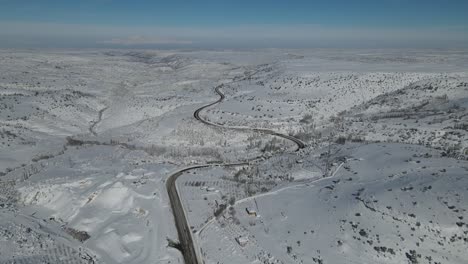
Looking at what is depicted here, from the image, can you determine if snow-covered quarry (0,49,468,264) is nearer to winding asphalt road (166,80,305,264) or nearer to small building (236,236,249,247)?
small building (236,236,249,247)

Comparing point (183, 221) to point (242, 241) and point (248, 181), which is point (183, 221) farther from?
point (248, 181)

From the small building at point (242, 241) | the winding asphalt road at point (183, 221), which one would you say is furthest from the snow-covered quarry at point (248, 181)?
the winding asphalt road at point (183, 221)

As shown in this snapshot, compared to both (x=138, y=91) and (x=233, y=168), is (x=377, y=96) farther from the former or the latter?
(x=138, y=91)

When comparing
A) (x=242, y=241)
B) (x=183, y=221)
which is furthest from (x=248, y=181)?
(x=242, y=241)

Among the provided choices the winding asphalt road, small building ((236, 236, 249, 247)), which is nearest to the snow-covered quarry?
small building ((236, 236, 249, 247))

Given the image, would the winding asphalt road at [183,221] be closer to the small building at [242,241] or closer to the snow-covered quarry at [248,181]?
the snow-covered quarry at [248,181]

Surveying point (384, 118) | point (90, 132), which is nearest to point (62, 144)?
point (90, 132)

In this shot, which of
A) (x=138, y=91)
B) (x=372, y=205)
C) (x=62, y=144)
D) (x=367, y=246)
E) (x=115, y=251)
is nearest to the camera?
(x=367, y=246)

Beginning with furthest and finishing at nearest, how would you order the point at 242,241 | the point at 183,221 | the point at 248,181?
the point at 248,181 → the point at 183,221 → the point at 242,241
